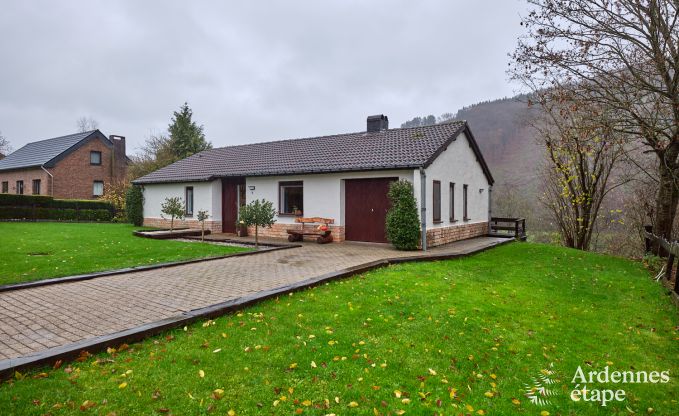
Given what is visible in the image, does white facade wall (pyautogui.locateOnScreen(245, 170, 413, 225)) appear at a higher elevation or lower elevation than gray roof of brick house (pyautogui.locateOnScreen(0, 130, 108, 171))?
lower

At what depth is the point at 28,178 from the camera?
3045 cm

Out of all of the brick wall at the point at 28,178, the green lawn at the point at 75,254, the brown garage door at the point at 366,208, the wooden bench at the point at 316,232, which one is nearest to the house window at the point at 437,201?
the brown garage door at the point at 366,208

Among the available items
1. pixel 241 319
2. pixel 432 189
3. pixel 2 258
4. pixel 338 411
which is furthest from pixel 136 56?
Answer: pixel 338 411

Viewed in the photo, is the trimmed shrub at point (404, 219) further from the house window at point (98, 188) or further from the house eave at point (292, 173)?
the house window at point (98, 188)

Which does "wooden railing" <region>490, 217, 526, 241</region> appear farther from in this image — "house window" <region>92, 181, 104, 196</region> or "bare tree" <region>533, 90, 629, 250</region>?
"house window" <region>92, 181, 104, 196</region>

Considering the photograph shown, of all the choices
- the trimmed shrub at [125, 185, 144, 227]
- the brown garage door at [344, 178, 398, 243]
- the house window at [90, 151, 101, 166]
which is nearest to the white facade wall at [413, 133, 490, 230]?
the brown garage door at [344, 178, 398, 243]

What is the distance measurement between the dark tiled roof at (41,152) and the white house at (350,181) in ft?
48.9

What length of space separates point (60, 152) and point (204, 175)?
1942 cm

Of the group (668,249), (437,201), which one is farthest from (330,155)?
(668,249)

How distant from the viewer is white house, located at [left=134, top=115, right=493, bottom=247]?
528 inches

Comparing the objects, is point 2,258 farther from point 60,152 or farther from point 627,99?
point 60,152

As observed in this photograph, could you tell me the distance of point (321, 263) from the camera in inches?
369

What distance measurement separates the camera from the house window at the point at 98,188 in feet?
102

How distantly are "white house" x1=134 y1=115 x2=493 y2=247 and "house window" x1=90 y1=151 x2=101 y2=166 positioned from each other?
14.5 m
